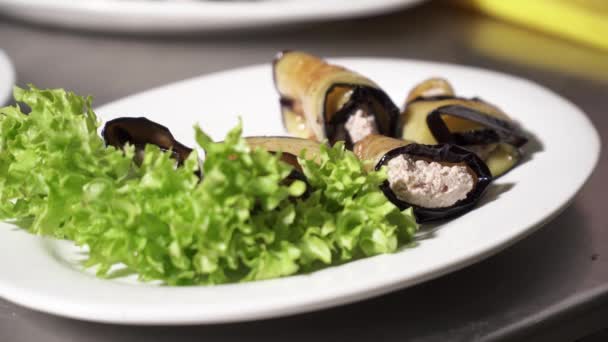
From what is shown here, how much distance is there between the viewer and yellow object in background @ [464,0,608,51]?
3.32 meters

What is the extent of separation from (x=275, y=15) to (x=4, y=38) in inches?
42.2

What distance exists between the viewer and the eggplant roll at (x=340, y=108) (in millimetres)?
2230

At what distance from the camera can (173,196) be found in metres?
1.59

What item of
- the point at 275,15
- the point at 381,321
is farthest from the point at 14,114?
the point at 275,15

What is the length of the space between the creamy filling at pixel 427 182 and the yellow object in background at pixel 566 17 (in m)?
1.65

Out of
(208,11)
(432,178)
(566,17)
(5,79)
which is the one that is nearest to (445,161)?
(432,178)

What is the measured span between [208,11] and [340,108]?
118 cm

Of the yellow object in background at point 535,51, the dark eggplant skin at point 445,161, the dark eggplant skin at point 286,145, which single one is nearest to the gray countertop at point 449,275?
the yellow object in background at point 535,51

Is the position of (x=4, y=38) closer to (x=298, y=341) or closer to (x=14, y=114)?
(x=14, y=114)

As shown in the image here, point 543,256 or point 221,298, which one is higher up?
point 221,298

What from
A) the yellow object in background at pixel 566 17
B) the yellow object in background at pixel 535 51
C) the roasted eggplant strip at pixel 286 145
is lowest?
the yellow object in background at pixel 535 51

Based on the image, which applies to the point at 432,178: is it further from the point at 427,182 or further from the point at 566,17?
the point at 566,17

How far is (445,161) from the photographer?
1.90 meters

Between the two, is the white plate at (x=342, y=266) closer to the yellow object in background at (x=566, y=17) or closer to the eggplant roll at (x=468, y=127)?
the eggplant roll at (x=468, y=127)
